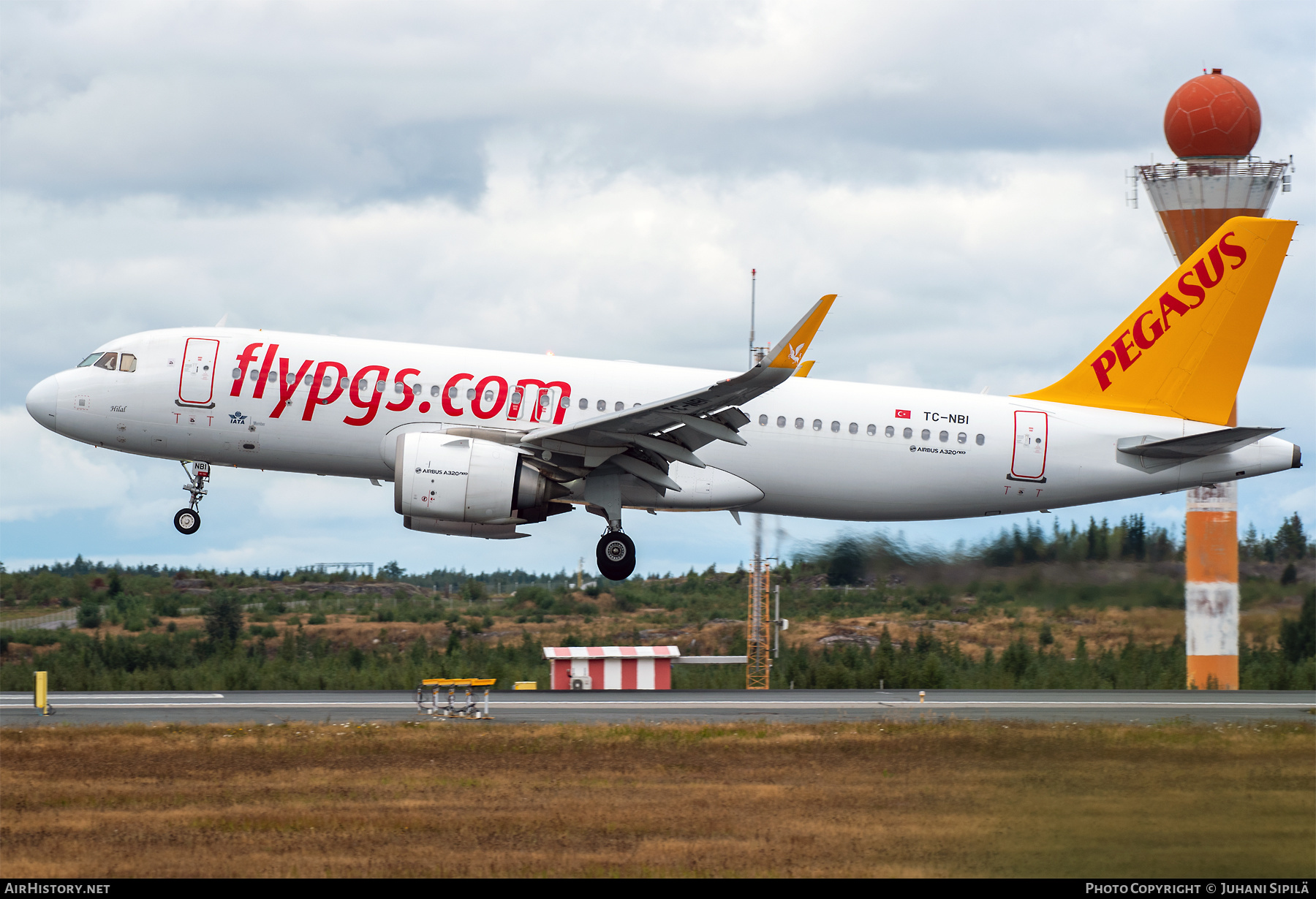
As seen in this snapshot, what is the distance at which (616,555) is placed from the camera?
→ 28.0 m

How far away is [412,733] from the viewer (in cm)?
2345

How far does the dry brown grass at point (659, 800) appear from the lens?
14.6 metres

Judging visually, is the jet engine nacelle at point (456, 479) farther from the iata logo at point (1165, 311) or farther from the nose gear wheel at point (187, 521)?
the iata logo at point (1165, 311)

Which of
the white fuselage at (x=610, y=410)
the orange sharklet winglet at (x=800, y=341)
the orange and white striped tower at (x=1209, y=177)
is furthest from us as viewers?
the orange and white striped tower at (x=1209, y=177)

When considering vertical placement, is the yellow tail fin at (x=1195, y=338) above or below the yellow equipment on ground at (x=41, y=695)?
above

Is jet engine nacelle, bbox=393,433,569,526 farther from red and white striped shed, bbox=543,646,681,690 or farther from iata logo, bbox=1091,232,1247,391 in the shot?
iata logo, bbox=1091,232,1247,391

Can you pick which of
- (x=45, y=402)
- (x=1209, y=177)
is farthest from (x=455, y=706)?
(x=1209, y=177)

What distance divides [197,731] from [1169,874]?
1597cm

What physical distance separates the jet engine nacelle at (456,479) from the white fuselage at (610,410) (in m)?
1.03

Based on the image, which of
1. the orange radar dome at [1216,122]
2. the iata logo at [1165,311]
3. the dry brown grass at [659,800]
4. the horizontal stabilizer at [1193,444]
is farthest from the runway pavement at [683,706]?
the orange radar dome at [1216,122]

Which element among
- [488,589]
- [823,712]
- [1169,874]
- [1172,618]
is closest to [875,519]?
→ [823,712]

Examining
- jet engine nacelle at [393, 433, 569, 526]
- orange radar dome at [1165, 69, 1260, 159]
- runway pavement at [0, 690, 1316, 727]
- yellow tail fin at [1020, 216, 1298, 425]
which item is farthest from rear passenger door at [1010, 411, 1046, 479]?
orange radar dome at [1165, 69, 1260, 159]

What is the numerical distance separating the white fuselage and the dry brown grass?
5.49 meters

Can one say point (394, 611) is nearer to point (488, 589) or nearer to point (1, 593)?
point (488, 589)
